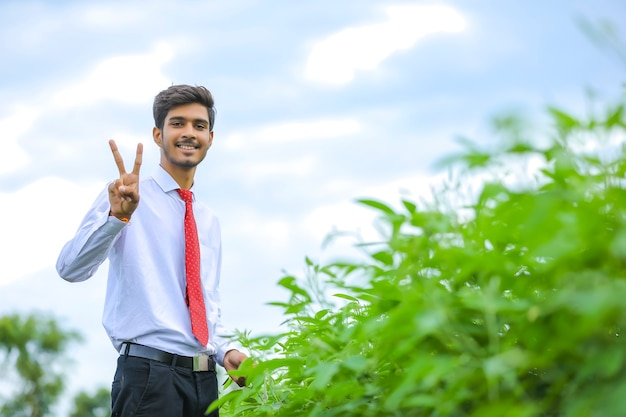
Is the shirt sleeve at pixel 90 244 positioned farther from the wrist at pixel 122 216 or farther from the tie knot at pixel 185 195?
the tie knot at pixel 185 195

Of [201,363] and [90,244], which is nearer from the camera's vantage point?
[90,244]

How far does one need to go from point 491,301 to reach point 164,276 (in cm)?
289

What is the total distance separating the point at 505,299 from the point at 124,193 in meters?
2.34

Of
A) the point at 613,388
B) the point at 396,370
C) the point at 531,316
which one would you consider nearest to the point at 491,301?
the point at 531,316

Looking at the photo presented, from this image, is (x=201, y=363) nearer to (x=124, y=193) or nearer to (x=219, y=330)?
(x=219, y=330)

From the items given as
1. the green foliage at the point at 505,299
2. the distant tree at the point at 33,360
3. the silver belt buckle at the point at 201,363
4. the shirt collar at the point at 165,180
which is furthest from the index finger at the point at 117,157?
the distant tree at the point at 33,360

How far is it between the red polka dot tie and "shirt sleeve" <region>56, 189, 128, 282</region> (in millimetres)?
411

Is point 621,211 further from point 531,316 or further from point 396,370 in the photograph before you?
point 396,370

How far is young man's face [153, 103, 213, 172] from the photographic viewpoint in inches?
171

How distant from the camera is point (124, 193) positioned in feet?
11.2

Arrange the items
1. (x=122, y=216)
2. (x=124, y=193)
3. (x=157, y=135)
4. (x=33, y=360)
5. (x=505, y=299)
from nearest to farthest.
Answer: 1. (x=505, y=299)
2. (x=124, y=193)
3. (x=122, y=216)
4. (x=157, y=135)
5. (x=33, y=360)

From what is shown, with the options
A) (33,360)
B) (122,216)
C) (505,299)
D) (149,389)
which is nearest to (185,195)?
(122,216)

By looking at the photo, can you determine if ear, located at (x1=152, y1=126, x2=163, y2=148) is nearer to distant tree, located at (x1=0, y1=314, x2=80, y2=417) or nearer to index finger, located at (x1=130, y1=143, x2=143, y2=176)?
index finger, located at (x1=130, y1=143, x2=143, y2=176)

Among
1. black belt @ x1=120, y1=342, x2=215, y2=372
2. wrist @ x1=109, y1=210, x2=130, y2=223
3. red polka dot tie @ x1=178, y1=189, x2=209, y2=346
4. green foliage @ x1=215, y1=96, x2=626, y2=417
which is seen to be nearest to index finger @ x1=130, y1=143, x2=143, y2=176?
wrist @ x1=109, y1=210, x2=130, y2=223
